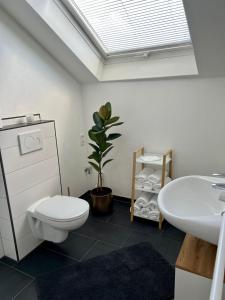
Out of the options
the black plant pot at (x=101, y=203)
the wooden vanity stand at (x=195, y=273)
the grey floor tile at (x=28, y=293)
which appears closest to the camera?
the wooden vanity stand at (x=195, y=273)

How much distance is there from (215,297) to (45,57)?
2260 millimetres

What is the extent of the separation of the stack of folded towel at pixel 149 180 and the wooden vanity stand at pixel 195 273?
3.41ft

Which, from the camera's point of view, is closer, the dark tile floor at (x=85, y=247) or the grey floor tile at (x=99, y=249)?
the dark tile floor at (x=85, y=247)

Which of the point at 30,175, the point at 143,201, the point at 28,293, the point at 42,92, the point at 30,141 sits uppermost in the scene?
the point at 42,92

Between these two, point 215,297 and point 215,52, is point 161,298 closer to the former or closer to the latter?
point 215,297

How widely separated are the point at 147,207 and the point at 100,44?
1.77 m

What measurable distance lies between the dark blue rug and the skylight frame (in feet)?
6.27

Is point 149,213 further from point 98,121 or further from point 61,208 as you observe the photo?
point 98,121

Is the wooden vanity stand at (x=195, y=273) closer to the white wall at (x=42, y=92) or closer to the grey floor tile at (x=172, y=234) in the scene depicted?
the grey floor tile at (x=172, y=234)

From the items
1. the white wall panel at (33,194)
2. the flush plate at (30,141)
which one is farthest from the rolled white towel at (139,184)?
the flush plate at (30,141)

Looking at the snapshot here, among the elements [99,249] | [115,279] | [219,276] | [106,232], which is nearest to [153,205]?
[106,232]

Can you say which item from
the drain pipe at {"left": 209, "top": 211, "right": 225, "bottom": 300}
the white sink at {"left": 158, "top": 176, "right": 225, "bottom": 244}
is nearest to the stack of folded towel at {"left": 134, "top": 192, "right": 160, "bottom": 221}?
the white sink at {"left": 158, "top": 176, "right": 225, "bottom": 244}

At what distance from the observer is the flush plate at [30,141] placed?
5.85ft

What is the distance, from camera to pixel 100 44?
7.65ft
